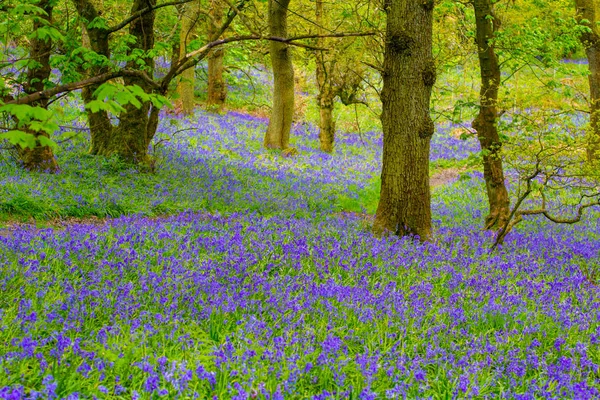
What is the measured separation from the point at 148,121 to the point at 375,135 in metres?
18.5

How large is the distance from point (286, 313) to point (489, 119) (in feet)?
24.7

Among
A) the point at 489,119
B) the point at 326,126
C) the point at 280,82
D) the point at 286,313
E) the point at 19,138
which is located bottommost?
the point at 286,313

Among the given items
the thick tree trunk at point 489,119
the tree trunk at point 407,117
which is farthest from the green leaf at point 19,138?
the thick tree trunk at point 489,119

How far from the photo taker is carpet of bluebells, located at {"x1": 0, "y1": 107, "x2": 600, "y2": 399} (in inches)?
128

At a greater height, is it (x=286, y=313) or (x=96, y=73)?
(x=96, y=73)

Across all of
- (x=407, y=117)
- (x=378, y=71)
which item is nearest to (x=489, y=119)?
(x=378, y=71)

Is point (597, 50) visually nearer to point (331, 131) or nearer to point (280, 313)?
point (331, 131)

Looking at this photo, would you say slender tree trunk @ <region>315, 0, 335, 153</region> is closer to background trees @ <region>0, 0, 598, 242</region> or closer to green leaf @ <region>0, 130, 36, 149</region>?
background trees @ <region>0, 0, 598, 242</region>

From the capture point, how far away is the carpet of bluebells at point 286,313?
128 inches

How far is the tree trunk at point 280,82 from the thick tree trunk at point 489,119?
25.5ft

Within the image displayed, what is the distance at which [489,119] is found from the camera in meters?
10.5

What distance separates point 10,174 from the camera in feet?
34.1

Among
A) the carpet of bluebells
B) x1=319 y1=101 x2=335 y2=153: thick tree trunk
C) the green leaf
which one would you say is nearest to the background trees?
the green leaf

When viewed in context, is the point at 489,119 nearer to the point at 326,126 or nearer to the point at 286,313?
the point at 286,313
